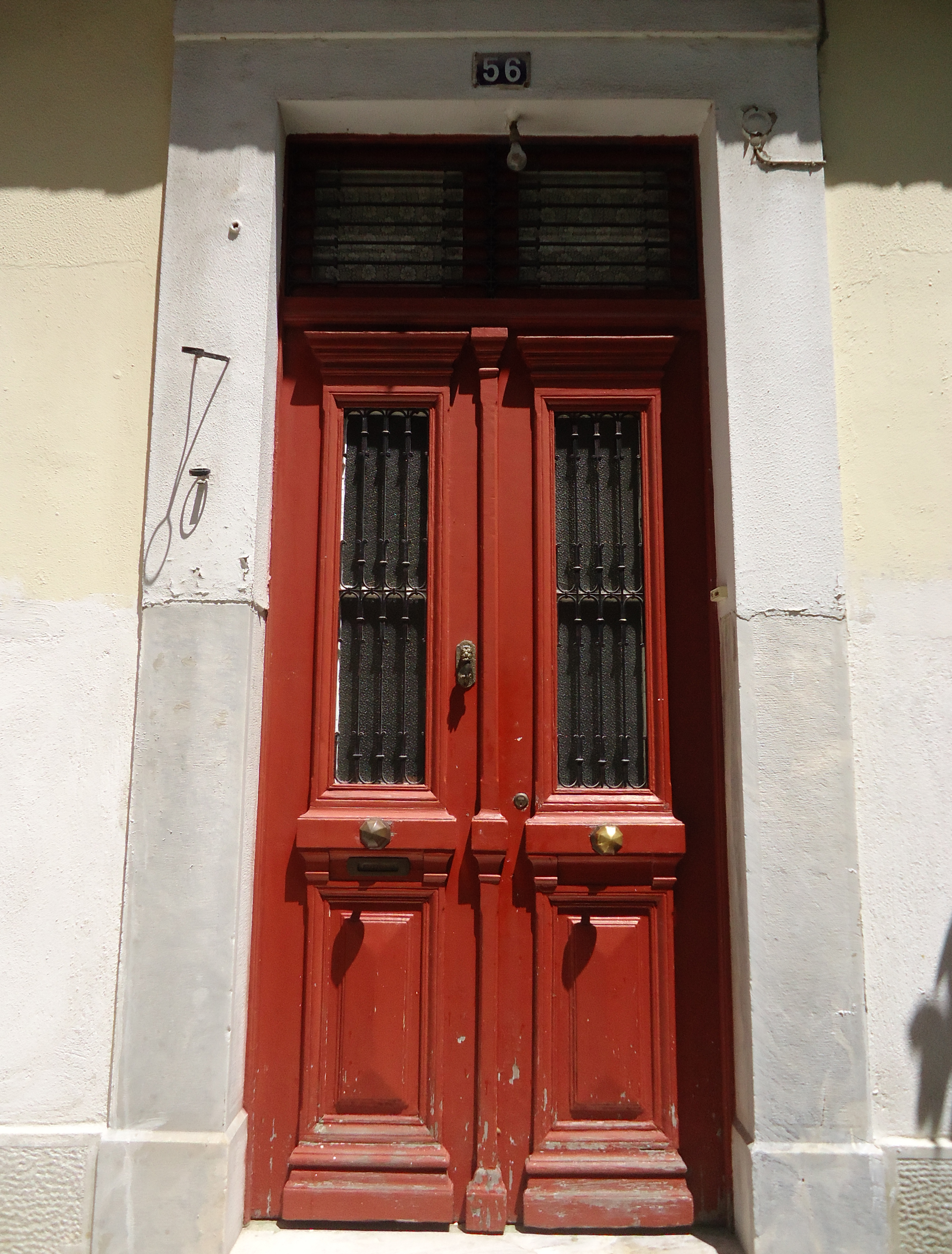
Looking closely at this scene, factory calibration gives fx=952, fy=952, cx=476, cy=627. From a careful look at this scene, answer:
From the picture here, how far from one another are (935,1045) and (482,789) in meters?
1.71

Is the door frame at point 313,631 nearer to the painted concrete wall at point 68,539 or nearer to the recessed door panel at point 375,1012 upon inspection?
the recessed door panel at point 375,1012

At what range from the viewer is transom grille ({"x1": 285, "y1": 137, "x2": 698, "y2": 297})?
379cm

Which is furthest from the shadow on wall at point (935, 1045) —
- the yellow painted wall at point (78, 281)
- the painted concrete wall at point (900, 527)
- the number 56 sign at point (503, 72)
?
the number 56 sign at point (503, 72)


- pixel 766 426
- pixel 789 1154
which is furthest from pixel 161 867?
pixel 766 426

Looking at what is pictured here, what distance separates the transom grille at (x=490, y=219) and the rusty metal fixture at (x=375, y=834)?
207cm

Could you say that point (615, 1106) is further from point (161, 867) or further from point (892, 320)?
point (892, 320)

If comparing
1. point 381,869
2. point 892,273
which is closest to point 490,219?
point 892,273

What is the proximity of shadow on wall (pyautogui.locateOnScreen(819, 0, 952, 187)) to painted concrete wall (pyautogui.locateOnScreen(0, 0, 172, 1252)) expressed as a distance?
8.42 feet

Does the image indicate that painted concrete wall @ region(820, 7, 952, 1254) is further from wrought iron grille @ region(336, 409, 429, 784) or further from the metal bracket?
wrought iron grille @ region(336, 409, 429, 784)

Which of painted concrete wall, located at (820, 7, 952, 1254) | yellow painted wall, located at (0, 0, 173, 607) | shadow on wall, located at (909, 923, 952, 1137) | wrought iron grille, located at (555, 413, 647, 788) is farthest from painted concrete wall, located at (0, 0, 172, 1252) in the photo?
shadow on wall, located at (909, 923, 952, 1137)

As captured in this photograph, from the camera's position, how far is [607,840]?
3346 millimetres

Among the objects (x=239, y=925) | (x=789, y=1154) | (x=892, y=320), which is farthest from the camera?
(x=892, y=320)

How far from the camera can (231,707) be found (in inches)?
128

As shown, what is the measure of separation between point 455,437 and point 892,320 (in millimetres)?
1665
